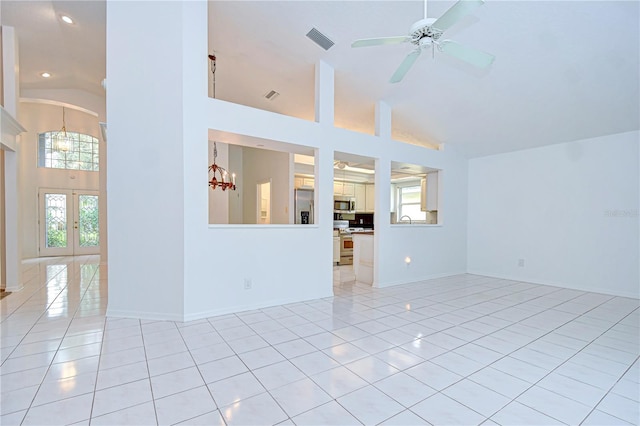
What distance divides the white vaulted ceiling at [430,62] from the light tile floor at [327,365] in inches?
112

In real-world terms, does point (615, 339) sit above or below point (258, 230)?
below

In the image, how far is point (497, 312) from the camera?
3.63 meters

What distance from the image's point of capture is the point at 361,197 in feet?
29.6

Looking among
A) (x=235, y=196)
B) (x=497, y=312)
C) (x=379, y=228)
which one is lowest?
(x=497, y=312)

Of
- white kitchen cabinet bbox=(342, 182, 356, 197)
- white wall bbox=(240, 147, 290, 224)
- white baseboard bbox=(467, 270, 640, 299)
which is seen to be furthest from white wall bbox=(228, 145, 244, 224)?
white baseboard bbox=(467, 270, 640, 299)

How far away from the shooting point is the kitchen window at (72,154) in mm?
8273

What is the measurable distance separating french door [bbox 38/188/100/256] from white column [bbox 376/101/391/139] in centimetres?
830

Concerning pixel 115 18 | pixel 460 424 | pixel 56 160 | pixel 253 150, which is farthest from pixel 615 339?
pixel 56 160

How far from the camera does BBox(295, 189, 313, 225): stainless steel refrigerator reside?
23.6 ft

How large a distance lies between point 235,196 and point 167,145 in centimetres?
587

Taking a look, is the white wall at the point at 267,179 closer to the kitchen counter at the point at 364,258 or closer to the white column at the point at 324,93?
the kitchen counter at the point at 364,258

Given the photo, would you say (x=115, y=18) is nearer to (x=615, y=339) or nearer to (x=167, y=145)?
(x=167, y=145)

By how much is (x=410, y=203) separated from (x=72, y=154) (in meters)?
10.2

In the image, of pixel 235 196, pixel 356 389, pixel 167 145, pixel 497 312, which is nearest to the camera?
pixel 356 389
